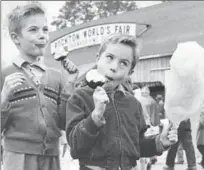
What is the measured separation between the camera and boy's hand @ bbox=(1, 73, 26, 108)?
84.4 inches

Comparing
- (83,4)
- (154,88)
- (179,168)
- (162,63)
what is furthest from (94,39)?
(83,4)

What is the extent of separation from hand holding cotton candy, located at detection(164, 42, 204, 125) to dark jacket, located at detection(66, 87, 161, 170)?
0.71ft

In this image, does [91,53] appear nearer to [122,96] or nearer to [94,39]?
[94,39]

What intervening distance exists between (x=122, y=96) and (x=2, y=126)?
64 centimetres

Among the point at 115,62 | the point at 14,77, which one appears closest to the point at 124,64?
the point at 115,62

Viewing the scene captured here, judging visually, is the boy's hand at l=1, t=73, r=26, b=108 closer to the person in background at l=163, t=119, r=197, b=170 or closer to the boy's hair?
the boy's hair

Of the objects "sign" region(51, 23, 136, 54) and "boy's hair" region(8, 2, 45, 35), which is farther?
"sign" region(51, 23, 136, 54)

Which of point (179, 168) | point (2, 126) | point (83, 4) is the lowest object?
point (179, 168)

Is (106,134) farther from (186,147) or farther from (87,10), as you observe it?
(87,10)

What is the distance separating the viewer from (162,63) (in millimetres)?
11078

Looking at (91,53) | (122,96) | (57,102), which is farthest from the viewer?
(91,53)

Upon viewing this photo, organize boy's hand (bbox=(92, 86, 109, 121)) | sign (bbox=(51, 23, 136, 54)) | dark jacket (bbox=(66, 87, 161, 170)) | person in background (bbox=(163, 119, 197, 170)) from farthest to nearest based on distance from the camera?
sign (bbox=(51, 23, 136, 54)), person in background (bbox=(163, 119, 197, 170)), dark jacket (bbox=(66, 87, 161, 170)), boy's hand (bbox=(92, 86, 109, 121))

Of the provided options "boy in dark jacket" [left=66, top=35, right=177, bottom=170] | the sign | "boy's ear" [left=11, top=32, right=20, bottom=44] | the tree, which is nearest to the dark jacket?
"boy in dark jacket" [left=66, top=35, right=177, bottom=170]

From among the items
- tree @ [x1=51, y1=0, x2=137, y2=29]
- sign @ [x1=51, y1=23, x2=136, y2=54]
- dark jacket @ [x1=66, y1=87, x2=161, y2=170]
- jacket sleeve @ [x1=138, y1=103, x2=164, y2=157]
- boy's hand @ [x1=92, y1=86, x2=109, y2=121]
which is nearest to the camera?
Answer: boy's hand @ [x1=92, y1=86, x2=109, y2=121]
